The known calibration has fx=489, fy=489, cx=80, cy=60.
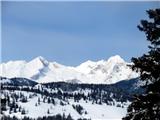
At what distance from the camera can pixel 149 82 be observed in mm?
21781

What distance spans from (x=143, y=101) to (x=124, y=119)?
1.35 metres

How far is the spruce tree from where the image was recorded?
21.0m

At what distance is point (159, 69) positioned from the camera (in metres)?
21.0

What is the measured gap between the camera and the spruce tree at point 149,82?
2103 cm

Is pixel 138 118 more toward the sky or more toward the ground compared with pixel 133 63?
more toward the ground

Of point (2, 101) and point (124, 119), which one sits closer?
point (2, 101)

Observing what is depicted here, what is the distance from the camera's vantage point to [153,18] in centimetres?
2241

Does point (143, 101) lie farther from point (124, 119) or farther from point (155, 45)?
point (155, 45)

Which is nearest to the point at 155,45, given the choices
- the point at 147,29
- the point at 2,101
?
the point at 147,29

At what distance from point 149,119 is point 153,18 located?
4.67 m

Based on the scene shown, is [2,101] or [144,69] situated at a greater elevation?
[144,69]

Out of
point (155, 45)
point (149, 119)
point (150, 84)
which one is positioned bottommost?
point (149, 119)

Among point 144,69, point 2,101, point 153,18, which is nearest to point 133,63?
point 144,69

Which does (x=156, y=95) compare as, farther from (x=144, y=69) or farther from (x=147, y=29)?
(x=147, y=29)
